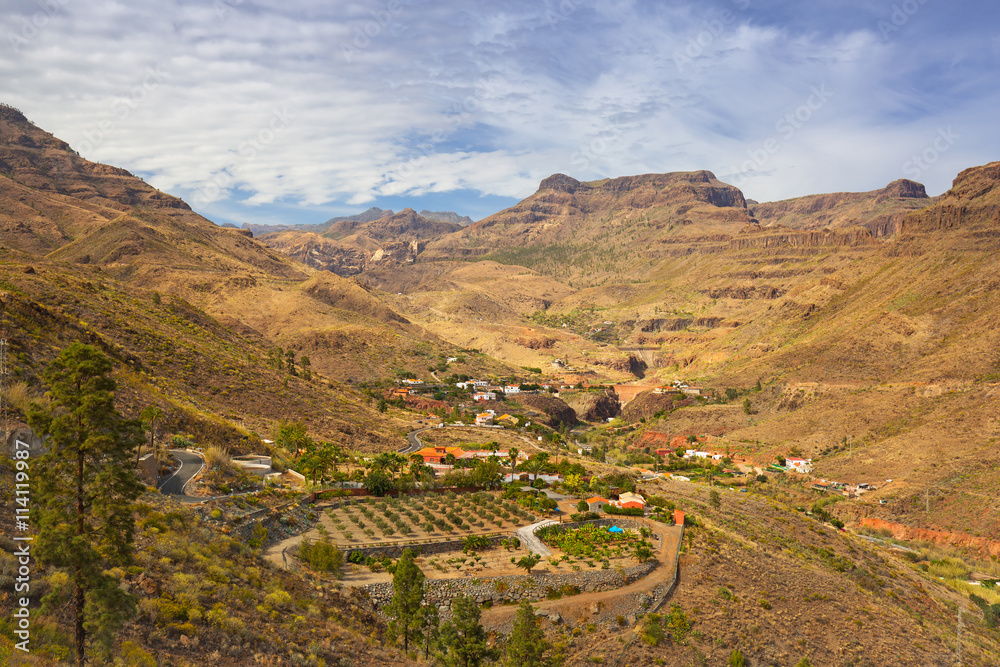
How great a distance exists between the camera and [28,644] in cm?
1123

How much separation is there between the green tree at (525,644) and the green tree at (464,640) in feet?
3.24

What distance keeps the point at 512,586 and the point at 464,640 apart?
24.3 feet

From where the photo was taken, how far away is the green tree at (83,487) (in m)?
11.1

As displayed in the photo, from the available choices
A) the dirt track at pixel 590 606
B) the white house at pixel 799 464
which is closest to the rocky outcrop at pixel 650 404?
the white house at pixel 799 464

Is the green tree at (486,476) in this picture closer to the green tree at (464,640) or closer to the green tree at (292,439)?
the green tree at (292,439)

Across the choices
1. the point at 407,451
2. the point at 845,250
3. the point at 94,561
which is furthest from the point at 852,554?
the point at 845,250

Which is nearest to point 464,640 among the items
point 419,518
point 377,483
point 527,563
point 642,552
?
point 527,563

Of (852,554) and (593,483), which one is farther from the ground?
(593,483)

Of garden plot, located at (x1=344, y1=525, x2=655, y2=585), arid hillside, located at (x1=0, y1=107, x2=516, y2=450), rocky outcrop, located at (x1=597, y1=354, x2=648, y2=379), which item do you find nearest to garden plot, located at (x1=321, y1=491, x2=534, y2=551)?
garden plot, located at (x1=344, y1=525, x2=655, y2=585)

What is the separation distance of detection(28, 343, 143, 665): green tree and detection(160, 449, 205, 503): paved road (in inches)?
619

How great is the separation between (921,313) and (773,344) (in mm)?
33096

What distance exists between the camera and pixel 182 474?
1176 inches

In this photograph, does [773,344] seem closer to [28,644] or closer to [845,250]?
[845,250]

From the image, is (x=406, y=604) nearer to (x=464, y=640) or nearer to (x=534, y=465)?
(x=464, y=640)
